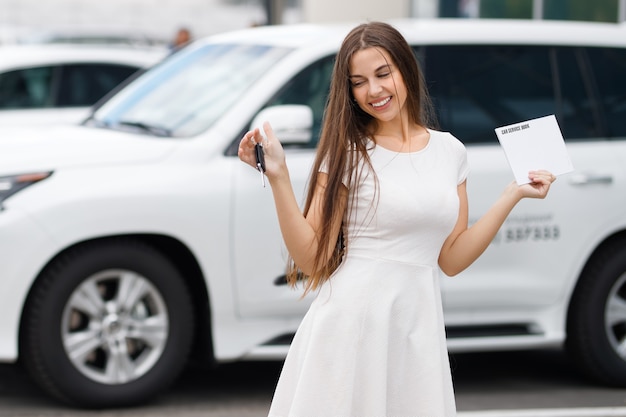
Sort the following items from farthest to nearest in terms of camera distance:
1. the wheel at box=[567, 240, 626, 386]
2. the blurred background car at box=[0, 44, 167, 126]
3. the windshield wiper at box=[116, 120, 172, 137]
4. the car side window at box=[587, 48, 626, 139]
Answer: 1. the blurred background car at box=[0, 44, 167, 126]
2. the car side window at box=[587, 48, 626, 139]
3. the wheel at box=[567, 240, 626, 386]
4. the windshield wiper at box=[116, 120, 172, 137]

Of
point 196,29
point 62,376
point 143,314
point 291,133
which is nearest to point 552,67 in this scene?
point 291,133

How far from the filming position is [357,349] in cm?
321

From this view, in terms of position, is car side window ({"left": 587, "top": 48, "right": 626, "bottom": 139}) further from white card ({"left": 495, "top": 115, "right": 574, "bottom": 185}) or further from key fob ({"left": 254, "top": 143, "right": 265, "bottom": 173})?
key fob ({"left": 254, "top": 143, "right": 265, "bottom": 173})

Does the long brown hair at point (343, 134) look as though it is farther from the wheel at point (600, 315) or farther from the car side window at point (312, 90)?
the wheel at point (600, 315)

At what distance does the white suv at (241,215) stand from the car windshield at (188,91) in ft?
0.04

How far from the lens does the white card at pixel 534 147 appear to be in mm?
3260

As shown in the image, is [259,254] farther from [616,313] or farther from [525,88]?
[616,313]

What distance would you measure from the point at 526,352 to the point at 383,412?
414 cm

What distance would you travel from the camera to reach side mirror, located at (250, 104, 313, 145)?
5.50m

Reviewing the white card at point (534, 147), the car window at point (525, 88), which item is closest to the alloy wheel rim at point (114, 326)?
the car window at point (525, 88)

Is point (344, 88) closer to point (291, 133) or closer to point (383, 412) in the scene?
point (383, 412)

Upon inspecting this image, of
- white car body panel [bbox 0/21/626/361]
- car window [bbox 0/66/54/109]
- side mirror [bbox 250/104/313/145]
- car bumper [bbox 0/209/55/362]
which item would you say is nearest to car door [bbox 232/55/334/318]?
white car body panel [bbox 0/21/626/361]

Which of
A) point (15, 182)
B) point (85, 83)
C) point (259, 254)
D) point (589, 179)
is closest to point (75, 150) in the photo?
point (15, 182)

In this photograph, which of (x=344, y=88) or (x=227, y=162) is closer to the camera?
(x=344, y=88)
